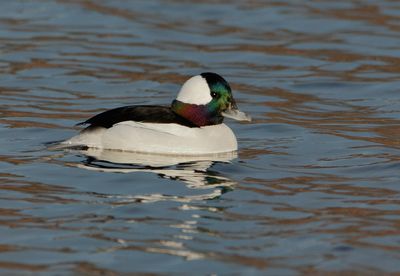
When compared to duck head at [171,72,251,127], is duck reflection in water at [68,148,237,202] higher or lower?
lower

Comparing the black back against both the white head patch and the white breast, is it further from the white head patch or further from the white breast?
the white head patch

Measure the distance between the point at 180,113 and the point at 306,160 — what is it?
1592mm

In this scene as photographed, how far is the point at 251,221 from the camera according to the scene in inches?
402

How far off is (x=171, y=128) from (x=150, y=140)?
0.28 meters

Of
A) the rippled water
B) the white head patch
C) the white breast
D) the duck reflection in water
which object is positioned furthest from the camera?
A: the white head patch

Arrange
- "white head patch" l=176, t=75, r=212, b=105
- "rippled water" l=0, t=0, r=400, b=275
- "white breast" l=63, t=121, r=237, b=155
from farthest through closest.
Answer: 1. "white head patch" l=176, t=75, r=212, b=105
2. "white breast" l=63, t=121, r=237, b=155
3. "rippled water" l=0, t=0, r=400, b=275

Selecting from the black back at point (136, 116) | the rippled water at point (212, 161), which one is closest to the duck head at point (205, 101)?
the black back at point (136, 116)

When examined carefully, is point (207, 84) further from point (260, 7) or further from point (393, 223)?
point (260, 7)

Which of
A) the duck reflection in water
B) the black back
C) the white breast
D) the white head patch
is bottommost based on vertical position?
the duck reflection in water

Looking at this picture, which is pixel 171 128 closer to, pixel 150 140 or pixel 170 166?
pixel 150 140

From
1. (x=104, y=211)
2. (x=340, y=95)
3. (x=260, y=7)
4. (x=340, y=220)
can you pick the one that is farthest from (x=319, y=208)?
(x=260, y=7)

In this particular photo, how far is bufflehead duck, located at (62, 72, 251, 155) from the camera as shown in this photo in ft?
42.5

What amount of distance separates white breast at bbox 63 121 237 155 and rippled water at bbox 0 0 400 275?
1.02 ft

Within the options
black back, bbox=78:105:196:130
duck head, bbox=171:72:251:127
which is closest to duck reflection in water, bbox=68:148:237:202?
black back, bbox=78:105:196:130
